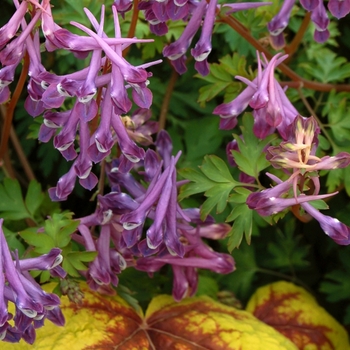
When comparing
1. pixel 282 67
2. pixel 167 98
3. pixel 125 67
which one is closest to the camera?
pixel 125 67

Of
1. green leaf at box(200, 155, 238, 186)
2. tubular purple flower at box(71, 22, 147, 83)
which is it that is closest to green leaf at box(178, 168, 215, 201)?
green leaf at box(200, 155, 238, 186)

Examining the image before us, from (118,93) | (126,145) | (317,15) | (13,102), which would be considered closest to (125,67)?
(118,93)

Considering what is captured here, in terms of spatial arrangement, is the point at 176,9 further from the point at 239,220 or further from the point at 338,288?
the point at 338,288

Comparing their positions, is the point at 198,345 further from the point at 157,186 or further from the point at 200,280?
the point at 157,186

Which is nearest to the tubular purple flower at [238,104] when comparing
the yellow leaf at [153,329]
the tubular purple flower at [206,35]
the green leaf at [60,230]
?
the tubular purple flower at [206,35]

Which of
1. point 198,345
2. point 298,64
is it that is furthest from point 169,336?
point 298,64

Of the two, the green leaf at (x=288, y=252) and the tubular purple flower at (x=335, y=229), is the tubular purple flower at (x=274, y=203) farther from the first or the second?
the green leaf at (x=288, y=252)
